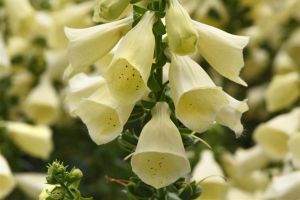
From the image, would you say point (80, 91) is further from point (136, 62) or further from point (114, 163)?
point (114, 163)

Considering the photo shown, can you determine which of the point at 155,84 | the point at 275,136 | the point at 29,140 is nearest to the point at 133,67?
the point at 155,84

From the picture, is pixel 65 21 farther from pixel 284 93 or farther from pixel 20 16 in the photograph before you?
pixel 284 93

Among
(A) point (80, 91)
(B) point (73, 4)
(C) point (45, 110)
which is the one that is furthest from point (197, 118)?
(B) point (73, 4)

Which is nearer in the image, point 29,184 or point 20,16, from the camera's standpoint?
point 29,184

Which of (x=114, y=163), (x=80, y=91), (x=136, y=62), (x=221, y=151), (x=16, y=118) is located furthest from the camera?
(x=16, y=118)

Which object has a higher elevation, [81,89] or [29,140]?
[81,89]
